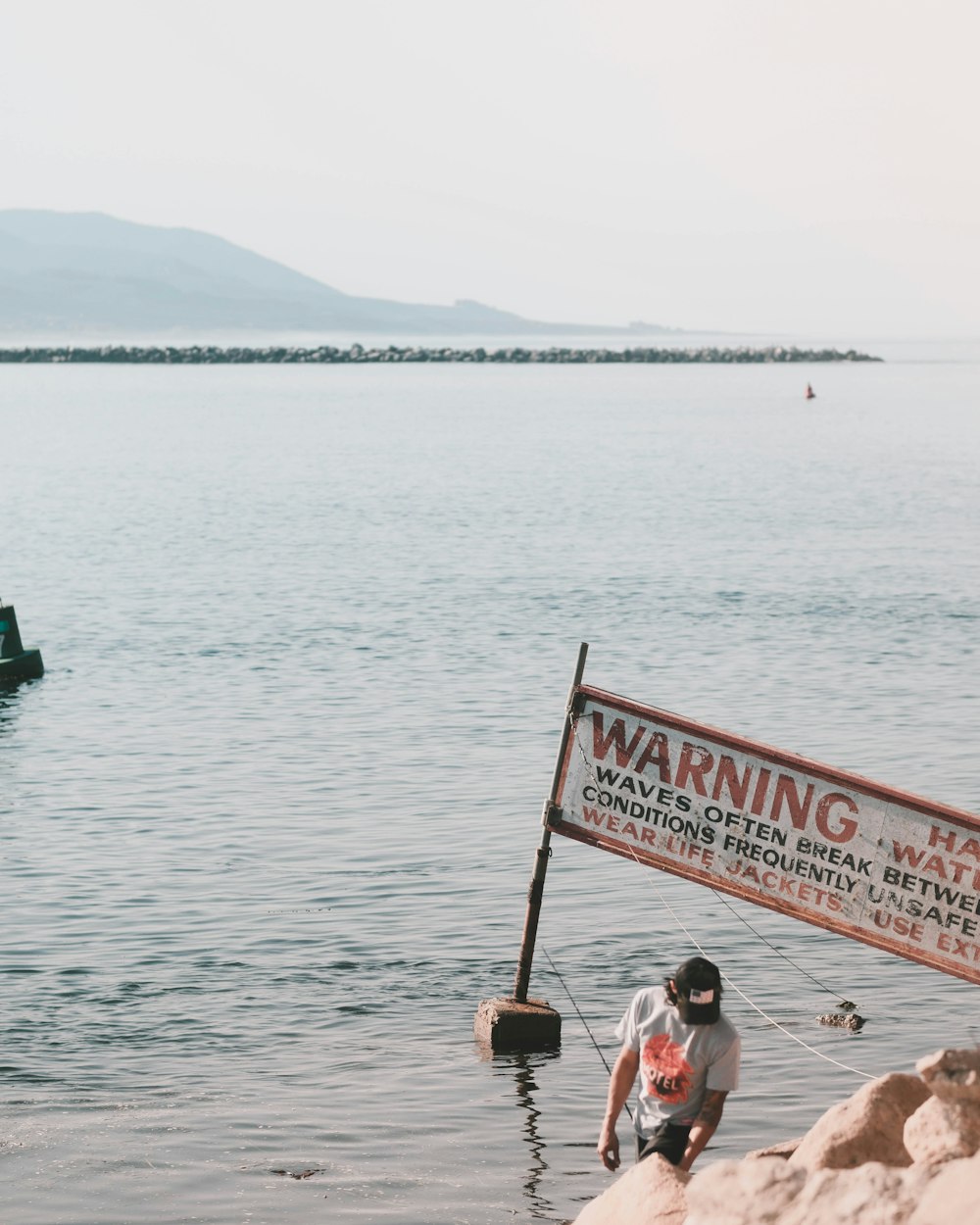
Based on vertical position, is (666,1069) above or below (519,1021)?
above

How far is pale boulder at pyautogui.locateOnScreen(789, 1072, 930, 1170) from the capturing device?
884 cm

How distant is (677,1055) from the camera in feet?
29.8

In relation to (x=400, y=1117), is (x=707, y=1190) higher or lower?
higher

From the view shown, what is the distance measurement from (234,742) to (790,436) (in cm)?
9481

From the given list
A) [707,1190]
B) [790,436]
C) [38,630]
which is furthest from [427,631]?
[790,436]

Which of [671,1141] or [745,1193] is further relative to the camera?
[671,1141]

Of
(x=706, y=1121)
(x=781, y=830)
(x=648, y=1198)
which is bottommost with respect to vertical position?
(x=648, y=1198)

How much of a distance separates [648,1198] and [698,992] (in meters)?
1.11

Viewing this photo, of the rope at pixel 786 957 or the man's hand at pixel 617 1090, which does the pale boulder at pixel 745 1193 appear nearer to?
the man's hand at pixel 617 1090

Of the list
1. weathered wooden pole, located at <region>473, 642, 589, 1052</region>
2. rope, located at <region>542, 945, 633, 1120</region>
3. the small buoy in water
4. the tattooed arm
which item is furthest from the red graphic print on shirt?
the small buoy in water

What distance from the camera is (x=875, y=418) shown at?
13888cm

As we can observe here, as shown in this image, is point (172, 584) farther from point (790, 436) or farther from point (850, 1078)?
A: point (790, 436)

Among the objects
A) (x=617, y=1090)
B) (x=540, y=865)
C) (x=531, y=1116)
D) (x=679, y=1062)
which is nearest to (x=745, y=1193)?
(x=679, y=1062)

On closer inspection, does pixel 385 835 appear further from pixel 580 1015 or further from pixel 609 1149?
pixel 609 1149
